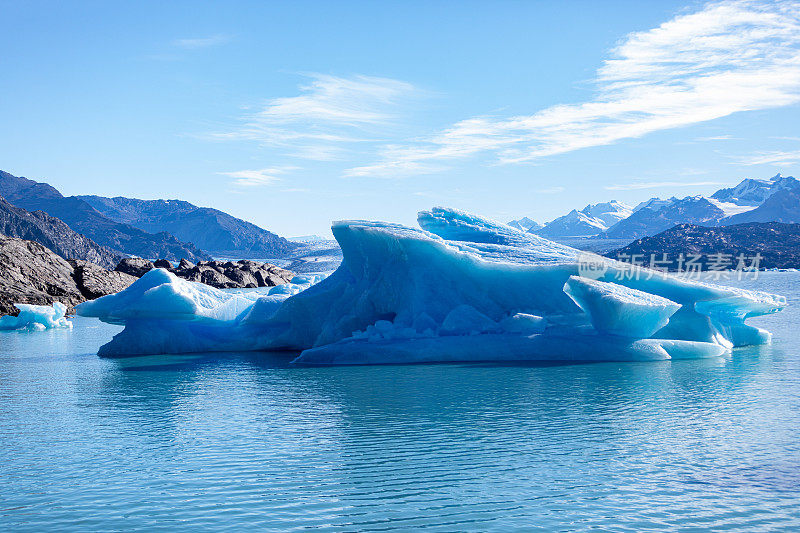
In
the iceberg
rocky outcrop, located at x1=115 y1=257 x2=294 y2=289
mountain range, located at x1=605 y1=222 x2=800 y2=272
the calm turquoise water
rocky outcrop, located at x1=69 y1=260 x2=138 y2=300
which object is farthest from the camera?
mountain range, located at x1=605 y1=222 x2=800 y2=272

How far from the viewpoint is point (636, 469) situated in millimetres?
8391

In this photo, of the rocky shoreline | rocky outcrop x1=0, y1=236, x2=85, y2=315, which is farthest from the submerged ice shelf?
rocky outcrop x1=0, y1=236, x2=85, y2=315

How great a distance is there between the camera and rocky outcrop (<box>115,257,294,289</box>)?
7542cm

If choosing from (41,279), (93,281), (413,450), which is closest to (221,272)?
(93,281)

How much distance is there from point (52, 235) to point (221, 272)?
6560 cm

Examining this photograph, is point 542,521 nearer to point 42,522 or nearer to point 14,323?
point 42,522

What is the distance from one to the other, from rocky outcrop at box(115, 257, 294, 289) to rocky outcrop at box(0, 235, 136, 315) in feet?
66.5

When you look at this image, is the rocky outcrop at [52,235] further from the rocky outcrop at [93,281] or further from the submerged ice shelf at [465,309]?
the submerged ice shelf at [465,309]

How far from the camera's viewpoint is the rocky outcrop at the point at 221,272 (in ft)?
247

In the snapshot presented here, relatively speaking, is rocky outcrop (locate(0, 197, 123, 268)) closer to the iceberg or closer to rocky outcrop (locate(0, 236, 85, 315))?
rocky outcrop (locate(0, 236, 85, 315))

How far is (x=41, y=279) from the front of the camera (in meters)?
45.5

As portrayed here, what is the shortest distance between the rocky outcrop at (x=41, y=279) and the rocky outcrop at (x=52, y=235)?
84.6 metres

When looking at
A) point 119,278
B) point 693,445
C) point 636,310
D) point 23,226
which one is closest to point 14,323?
point 119,278

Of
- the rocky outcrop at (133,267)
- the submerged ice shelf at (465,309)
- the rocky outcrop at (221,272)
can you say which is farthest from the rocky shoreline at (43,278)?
the submerged ice shelf at (465,309)
